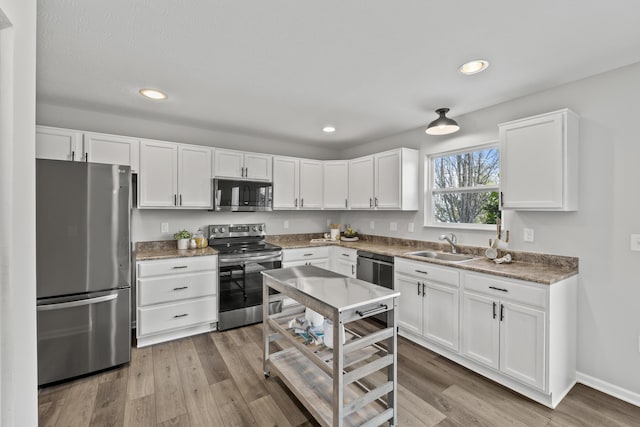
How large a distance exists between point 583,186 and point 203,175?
383cm

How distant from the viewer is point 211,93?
2666 millimetres

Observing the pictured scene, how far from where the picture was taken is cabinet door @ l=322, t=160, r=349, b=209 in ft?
14.6

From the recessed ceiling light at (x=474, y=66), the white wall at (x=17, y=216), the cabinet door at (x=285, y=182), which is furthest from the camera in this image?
the cabinet door at (x=285, y=182)

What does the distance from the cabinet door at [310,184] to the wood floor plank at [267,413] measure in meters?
2.69

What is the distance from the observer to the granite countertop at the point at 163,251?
→ 9.91ft

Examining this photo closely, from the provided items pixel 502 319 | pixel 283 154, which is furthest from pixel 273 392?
pixel 283 154

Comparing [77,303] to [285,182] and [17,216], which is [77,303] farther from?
[285,182]

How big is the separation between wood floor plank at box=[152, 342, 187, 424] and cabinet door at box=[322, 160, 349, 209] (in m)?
2.80

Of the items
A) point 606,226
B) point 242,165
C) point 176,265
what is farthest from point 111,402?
point 606,226

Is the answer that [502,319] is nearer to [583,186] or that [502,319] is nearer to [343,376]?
[583,186]

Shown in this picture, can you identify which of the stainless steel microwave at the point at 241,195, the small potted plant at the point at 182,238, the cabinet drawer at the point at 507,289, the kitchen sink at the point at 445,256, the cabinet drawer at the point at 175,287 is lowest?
the cabinet drawer at the point at 175,287

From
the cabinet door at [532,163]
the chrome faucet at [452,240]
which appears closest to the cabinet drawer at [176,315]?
the chrome faucet at [452,240]

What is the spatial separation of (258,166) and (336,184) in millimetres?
1270

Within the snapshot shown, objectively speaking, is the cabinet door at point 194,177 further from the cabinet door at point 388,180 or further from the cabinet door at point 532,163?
the cabinet door at point 532,163
